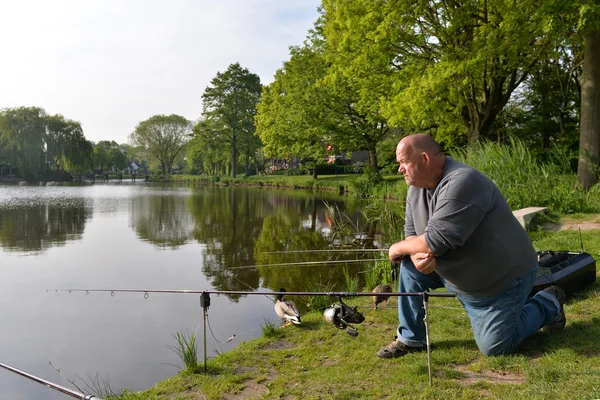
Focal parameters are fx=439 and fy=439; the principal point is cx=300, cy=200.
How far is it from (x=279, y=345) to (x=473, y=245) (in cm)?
249

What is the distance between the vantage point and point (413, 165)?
2.82 metres

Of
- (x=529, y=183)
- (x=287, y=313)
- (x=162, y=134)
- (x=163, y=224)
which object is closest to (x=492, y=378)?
(x=287, y=313)

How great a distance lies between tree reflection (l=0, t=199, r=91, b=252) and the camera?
1188 centimetres

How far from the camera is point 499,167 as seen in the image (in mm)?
10250

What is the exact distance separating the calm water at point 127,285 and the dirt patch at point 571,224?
413 centimetres

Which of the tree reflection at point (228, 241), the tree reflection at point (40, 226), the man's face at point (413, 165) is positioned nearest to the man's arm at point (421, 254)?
the man's face at point (413, 165)

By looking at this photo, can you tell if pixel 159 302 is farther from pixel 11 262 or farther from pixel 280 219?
pixel 280 219

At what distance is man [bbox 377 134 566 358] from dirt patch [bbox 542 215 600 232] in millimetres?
5658

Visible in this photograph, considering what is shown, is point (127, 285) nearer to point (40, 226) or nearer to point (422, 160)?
point (422, 160)

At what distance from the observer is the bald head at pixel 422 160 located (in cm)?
280

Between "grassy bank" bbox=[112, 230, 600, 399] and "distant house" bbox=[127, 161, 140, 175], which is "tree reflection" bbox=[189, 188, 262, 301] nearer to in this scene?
"grassy bank" bbox=[112, 230, 600, 399]

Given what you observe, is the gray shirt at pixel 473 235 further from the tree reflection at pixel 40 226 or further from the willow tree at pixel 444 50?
the tree reflection at pixel 40 226

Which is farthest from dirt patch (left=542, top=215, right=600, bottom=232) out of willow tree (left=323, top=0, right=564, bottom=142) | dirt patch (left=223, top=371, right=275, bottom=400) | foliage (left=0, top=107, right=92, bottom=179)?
foliage (left=0, top=107, right=92, bottom=179)

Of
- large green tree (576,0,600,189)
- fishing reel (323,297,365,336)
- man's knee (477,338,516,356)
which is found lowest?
fishing reel (323,297,365,336)
